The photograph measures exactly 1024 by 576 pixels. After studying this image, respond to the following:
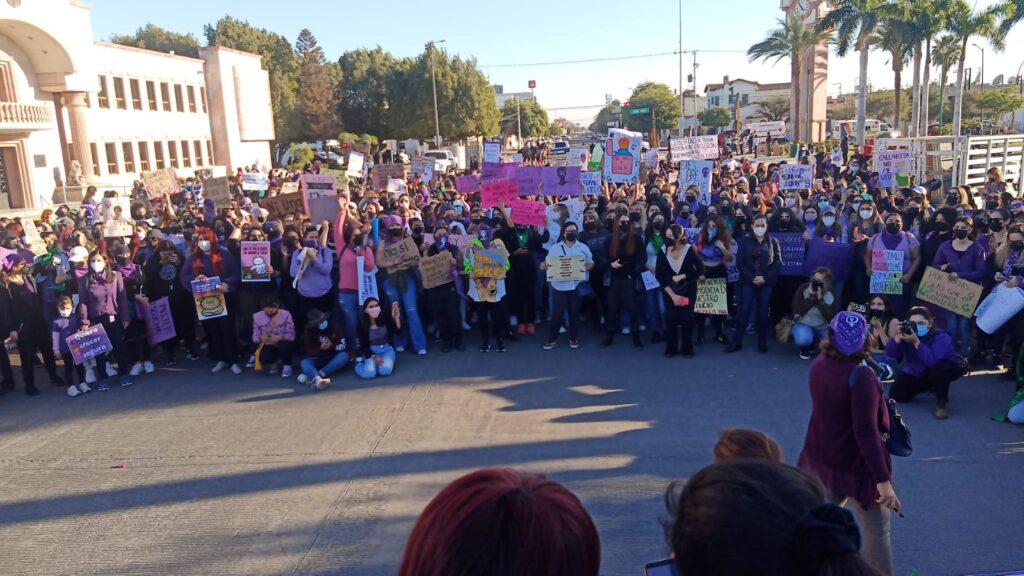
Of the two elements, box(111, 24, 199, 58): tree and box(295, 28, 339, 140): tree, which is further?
box(111, 24, 199, 58): tree

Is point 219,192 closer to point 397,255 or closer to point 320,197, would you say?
point 320,197

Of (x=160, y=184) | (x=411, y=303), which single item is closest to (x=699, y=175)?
(x=411, y=303)

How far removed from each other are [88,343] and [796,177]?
1230 cm

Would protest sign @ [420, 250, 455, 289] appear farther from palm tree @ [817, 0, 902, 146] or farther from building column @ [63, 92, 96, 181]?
building column @ [63, 92, 96, 181]

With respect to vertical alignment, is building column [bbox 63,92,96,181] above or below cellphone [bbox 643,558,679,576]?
above

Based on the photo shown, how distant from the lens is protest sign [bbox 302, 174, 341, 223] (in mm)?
11172

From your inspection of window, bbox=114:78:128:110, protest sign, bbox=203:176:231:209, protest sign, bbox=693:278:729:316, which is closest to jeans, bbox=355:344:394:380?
protest sign, bbox=693:278:729:316

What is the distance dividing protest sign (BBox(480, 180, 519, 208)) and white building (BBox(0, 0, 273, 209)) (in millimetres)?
27290

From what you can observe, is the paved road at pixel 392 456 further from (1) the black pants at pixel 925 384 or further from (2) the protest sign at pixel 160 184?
(2) the protest sign at pixel 160 184

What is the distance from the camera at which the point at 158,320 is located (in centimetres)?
989

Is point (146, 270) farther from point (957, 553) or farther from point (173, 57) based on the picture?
point (173, 57)

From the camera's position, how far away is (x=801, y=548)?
154 centimetres

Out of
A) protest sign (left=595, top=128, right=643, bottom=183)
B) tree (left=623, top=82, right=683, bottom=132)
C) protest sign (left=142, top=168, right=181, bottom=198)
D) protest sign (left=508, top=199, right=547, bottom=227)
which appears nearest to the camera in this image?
protest sign (left=508, top=199, right=547, bottom=227)

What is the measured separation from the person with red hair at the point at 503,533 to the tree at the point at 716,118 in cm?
8197
